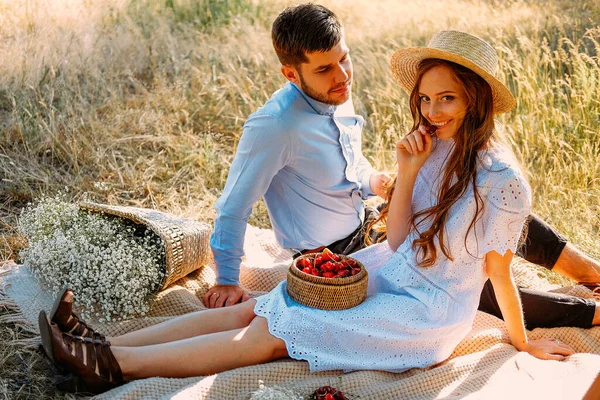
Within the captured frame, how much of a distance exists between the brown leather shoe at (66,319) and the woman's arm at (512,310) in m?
1.72

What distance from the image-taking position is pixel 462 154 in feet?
10.7

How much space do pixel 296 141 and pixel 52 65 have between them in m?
3.34

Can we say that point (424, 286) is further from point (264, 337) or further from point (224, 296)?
point (224, 296)

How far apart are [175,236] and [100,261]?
40cm

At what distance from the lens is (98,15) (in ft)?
24.3

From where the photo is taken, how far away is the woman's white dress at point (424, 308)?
3.21 m

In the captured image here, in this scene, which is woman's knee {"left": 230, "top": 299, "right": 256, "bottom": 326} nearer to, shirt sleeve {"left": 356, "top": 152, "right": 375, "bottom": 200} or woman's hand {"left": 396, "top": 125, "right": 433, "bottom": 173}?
woman's hand {"left": 396, "top": 125, "right": 433, "bottom": 173}

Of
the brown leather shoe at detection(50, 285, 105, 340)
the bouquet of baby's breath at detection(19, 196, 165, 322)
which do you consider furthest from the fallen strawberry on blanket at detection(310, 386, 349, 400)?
the bouquet of baby's breath at detection(19, 196, 165, 322)

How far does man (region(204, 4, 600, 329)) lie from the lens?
3742 mm

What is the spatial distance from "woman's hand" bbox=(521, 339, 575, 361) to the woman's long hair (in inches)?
28.0

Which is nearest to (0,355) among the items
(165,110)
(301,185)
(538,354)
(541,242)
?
(301,185)

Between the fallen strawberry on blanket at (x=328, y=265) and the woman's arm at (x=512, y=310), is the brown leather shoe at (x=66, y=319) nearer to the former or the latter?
the fallen strawberry on blanket at (x=328, y=265)

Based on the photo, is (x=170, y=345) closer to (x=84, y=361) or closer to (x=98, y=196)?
(x=84, y=361)

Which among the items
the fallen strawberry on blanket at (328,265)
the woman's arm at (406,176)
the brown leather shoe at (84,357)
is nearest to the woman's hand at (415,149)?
the woman's arm at (406,176)
